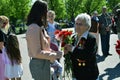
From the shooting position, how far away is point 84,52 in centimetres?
600

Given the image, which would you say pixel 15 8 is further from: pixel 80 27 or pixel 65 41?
pixel 80 27

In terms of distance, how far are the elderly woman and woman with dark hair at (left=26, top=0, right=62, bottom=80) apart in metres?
0.33

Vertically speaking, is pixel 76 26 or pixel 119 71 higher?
pixel 76 26

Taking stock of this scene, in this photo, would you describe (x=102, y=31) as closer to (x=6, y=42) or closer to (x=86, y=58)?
Result: (x=6, y=42)

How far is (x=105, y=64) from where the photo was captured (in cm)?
1363

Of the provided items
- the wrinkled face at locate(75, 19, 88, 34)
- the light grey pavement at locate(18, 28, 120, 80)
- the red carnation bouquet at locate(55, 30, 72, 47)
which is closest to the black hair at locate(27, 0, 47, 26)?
the wrinkled face at locate(75, 19, 88, 34)

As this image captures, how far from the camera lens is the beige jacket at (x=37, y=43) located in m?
5.90

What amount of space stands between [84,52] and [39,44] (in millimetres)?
691

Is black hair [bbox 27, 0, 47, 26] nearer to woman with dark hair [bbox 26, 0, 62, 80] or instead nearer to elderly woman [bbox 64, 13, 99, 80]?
woman with dark hair [bbox 26, 0, 62, 80]

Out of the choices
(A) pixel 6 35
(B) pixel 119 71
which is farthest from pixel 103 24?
(A) pixel 6 35

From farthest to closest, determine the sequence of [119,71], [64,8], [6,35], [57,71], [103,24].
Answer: [64,8] < [103,24] < [119,71] < [6,35] < [57,71]

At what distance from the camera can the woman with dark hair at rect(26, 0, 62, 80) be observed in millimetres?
5914

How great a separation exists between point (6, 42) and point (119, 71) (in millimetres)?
4908

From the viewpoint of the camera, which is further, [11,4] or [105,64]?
[11,4]
